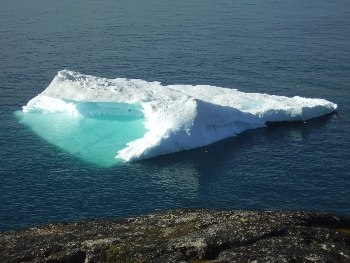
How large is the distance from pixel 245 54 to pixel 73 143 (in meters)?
54.3

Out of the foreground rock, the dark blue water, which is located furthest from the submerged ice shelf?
the foreground rock

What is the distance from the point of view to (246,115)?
274 ft

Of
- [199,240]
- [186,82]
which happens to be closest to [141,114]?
[186,82]

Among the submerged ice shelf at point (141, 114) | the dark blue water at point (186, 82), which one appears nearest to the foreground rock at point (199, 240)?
the dark blue water at point (186, 82)

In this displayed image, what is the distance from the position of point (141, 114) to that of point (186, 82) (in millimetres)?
17931

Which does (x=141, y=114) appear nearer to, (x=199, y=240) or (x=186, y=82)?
(x=186, y=82)

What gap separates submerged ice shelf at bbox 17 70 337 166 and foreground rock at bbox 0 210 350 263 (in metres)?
29.7

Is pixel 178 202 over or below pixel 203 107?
below

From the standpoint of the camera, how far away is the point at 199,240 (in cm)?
3659

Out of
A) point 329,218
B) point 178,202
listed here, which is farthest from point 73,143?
point 329,218

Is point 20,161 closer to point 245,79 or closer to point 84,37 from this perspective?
point 245,79

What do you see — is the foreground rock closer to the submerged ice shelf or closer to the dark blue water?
the dark blue water

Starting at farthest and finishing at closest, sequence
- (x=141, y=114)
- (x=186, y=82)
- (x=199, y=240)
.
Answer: (x=186, y=82) → (x=141, y=114) → (x=199, y=240)

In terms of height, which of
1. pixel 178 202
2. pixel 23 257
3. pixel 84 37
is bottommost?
pixel 178 202
